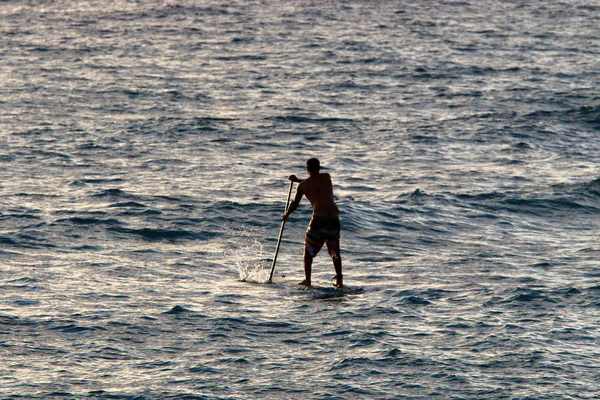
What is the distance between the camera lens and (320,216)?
16938 millimetres

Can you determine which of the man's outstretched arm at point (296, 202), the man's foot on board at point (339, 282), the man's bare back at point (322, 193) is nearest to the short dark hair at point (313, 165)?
the man's bare back at point (322, 193)

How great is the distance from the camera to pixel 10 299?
631 inches

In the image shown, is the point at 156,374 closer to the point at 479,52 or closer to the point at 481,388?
the point at 481,388

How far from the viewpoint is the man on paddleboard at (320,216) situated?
16.8 metres

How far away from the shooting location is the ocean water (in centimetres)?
1377

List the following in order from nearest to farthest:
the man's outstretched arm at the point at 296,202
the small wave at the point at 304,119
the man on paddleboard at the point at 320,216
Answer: the man on paddleboard at the point at 320,216, the man's outstretched arm at the point at 296,202, the small wave at the point at 304,119

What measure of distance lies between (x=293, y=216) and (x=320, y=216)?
5.54 m

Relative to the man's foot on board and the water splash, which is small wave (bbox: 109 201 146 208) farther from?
the man's foot on board

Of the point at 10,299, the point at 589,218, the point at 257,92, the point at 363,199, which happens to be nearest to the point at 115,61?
the point at 257,92

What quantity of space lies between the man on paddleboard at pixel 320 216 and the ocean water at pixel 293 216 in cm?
58

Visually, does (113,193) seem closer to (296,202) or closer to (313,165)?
(296,202)

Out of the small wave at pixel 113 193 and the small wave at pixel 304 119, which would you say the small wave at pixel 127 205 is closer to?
the small wave at pixel 113 193

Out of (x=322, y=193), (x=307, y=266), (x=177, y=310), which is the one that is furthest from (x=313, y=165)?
(x=177, y=310)

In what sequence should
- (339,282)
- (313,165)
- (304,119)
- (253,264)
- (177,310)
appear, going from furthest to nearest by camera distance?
(304,119) < (253,264) < (339,282) < (313,165) < (177,310)
